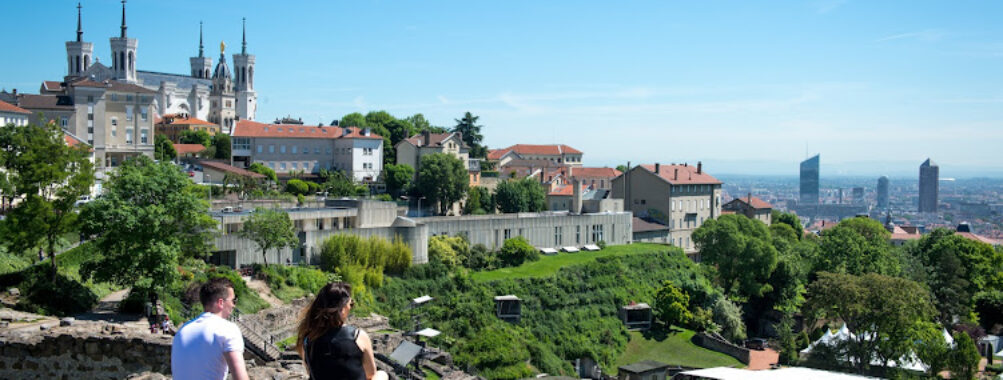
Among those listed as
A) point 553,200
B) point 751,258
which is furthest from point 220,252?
point 553,200

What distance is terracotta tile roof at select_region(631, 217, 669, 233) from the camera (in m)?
58.2

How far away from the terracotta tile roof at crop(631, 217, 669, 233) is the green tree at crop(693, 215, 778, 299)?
20.7 feet

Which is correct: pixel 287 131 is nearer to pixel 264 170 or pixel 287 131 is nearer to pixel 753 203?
pixel 264 170

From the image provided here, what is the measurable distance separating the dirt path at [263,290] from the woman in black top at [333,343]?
23.7 meters

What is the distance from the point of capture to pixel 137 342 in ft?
46.7

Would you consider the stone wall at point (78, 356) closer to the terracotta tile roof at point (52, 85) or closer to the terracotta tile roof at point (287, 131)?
the terracotta tile roof at point (287, 131)

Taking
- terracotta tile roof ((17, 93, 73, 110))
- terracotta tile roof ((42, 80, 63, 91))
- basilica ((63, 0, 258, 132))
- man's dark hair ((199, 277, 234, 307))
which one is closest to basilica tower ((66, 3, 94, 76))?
basilica ((63, 0, 258, 132))

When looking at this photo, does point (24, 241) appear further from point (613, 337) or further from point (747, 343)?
point (747, 343)

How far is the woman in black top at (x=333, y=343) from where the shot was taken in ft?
18.1

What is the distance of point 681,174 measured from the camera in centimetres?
6588

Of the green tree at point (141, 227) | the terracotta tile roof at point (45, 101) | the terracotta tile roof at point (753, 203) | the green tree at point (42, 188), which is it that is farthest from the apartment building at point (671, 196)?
the green tree at point (42, 188)

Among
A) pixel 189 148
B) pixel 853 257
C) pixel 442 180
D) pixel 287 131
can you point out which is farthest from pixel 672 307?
pixel 189 148

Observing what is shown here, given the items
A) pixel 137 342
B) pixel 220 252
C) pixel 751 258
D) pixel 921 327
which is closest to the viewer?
pixel 137 342

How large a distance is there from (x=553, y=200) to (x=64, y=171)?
43920 millimetres
